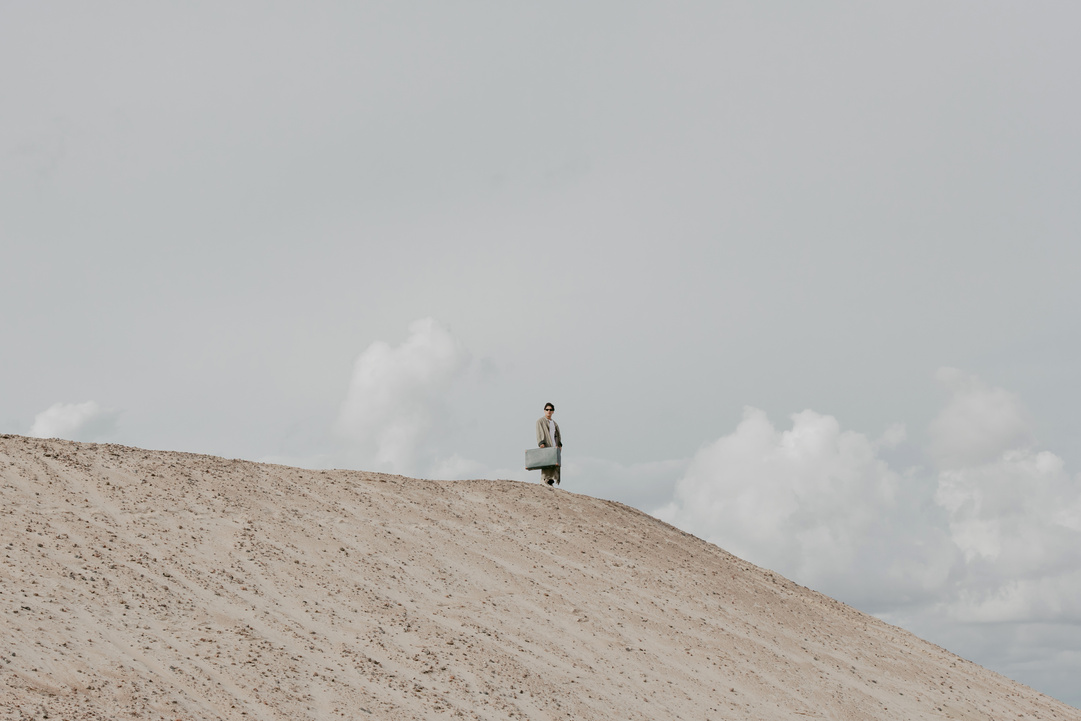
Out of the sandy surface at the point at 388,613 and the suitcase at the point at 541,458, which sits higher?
the suitcase at the point at 541,458

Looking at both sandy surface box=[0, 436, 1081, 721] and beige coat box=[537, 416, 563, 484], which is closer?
sandy surface box=[0, 436, 1081, 721]

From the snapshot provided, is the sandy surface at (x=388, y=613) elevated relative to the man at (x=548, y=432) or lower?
lower

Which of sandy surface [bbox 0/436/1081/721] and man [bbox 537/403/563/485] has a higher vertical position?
man [bbox 537/403/563/485]

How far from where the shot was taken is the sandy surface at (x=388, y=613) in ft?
35.9

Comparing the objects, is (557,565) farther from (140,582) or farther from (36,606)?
(36,606)

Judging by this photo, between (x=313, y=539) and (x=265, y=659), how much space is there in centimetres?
379

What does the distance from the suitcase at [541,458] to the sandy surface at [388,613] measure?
2.01 ft

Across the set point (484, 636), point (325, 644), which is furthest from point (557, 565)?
point (325, 644)

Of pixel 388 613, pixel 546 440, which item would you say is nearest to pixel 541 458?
pixel 546 440

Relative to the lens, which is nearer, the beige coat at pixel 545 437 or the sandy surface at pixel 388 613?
the sandy surface at pixel 388 613

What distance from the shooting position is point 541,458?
19.9 meters

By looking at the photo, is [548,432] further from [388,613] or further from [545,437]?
[388,613]

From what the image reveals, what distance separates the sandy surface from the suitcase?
2.01 feet

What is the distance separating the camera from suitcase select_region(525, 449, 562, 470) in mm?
19766
